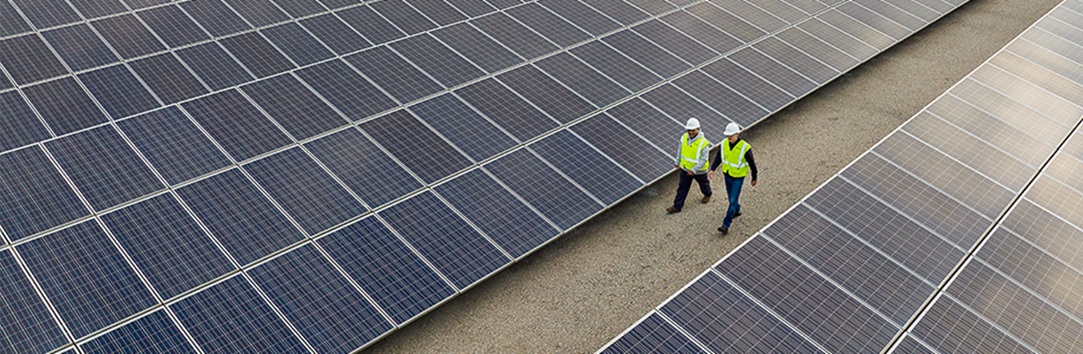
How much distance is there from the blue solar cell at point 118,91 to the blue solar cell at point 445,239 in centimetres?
494

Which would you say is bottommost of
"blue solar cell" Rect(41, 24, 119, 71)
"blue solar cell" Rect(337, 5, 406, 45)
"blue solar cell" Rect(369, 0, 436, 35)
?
"blue solar cell" Rect(369, 0, 436, 35)

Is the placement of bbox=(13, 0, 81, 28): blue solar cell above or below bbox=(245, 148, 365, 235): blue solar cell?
above

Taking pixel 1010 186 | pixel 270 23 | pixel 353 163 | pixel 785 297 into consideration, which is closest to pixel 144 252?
pixel 353 163

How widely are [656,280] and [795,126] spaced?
5.94m

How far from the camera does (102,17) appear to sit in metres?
14.2

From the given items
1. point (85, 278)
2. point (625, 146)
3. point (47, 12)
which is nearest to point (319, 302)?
point (85, 278)

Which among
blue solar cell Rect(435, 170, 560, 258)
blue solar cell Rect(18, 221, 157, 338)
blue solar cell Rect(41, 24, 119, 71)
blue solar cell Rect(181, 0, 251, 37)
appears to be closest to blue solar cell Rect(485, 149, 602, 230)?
blue solar cell Rect(435, 170, 560, 258)

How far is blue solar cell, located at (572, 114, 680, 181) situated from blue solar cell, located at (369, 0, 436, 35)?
4.58 meters

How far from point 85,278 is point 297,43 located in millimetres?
6586

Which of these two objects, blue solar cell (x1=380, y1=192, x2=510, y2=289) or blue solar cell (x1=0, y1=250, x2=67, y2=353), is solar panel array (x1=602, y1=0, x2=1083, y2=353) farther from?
blue solar cell (x1=0, y1=250, x2=67, y2=353)

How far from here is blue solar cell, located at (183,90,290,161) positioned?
38.4 feet

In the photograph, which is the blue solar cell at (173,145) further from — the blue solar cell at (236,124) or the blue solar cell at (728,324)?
the blue solar cell at (728,324)

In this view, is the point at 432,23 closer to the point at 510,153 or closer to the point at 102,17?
the point at 510,153

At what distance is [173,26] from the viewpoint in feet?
46.9
